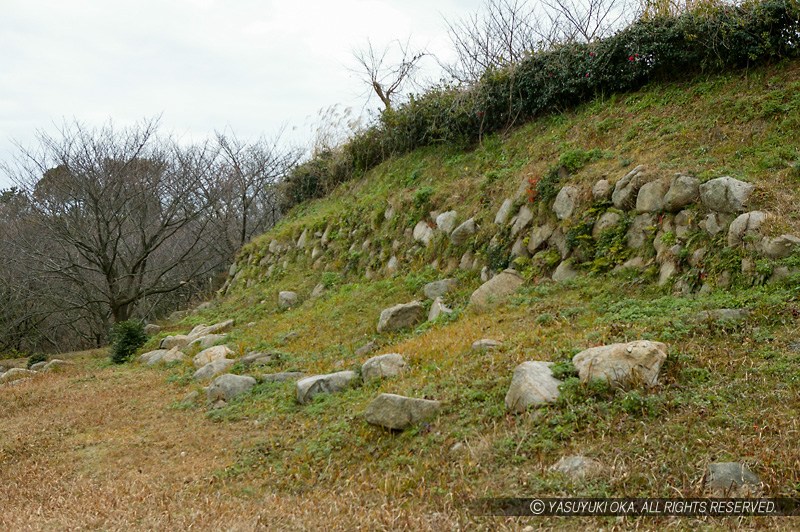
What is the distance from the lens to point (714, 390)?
16.5 feet

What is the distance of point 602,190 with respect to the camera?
9.41 meters

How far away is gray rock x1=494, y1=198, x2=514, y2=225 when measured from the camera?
1083 centimetres

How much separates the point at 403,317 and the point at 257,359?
2530 mm

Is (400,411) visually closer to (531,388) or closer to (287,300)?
(531,388)

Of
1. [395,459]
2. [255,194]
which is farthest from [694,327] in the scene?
[255,194]

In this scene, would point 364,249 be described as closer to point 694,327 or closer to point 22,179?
point 694,327

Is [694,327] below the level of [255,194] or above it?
below

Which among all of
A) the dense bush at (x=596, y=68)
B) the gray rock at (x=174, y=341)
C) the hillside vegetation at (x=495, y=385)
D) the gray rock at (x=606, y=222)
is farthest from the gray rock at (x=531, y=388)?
the gray rock at (x=174, y=341)

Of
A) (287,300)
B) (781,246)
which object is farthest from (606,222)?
(287,300)

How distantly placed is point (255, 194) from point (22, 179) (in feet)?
25.4

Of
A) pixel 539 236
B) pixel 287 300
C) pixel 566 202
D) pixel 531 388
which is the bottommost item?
pixel 531 388

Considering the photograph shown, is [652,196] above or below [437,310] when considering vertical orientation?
above

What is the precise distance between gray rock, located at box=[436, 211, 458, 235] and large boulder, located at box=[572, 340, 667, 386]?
21.4 ft

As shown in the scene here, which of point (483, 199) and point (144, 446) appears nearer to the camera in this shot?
point (144, 446)
